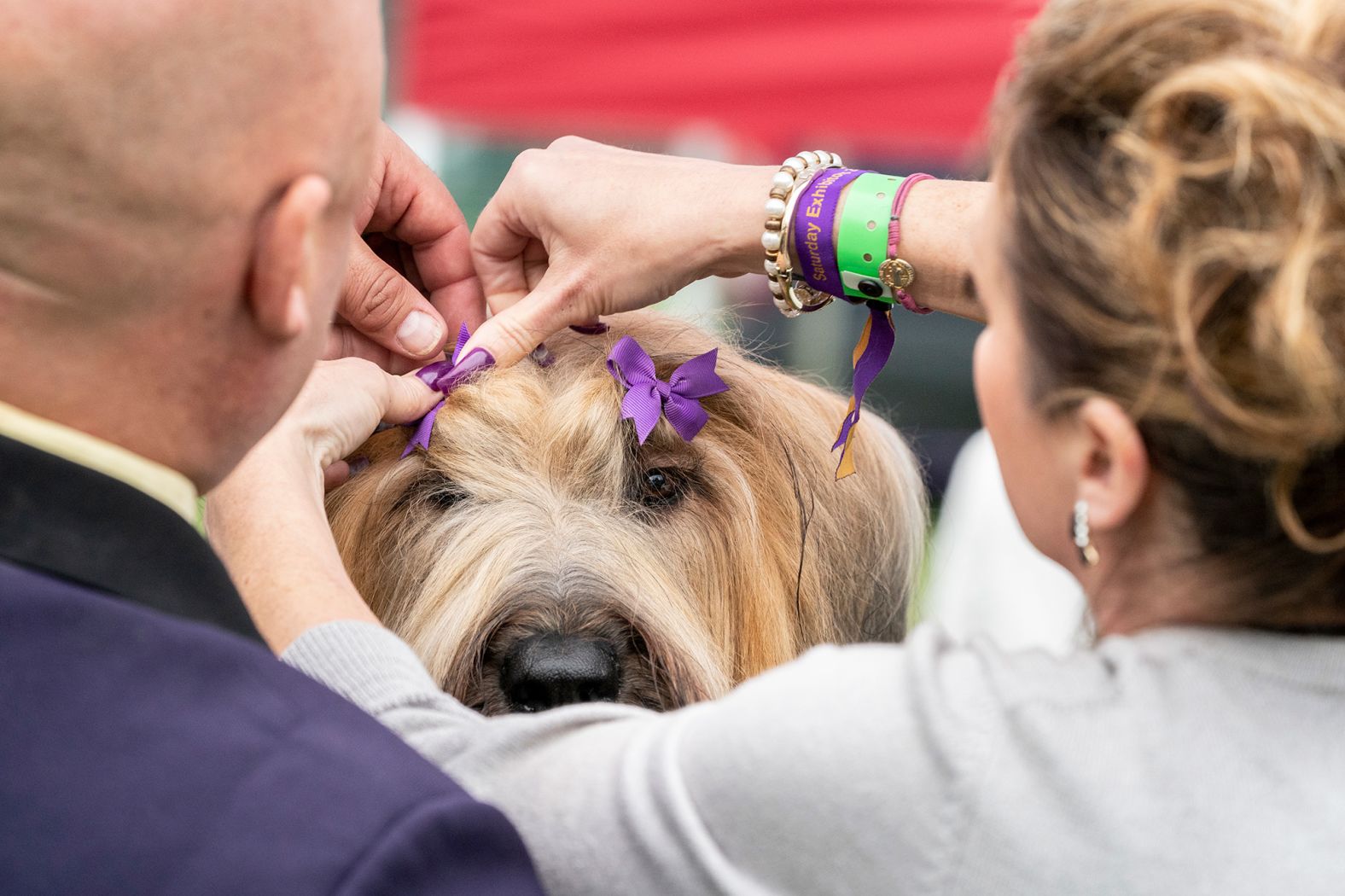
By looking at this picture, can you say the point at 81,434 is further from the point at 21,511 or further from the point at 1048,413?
the point at 1048,413

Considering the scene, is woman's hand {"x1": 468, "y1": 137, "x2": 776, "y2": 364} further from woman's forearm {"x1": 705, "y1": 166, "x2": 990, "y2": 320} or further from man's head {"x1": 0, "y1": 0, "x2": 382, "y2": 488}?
man's head {"x1": 0, "y1": 0, "x2": 382, "y2": 488}

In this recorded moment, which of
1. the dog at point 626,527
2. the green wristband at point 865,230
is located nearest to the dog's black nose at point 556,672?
the dog at point 626,527

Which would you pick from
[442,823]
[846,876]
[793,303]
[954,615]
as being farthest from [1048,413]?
[954,615]

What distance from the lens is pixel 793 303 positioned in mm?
2410

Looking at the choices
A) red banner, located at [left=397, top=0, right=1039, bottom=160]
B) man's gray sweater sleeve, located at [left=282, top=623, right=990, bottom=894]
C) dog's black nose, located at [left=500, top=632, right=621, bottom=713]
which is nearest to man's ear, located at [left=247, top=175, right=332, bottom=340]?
man's gray sweater sleeve, located at [left=282, top=623, right=990, bottom=894]

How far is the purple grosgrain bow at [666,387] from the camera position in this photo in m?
2.36

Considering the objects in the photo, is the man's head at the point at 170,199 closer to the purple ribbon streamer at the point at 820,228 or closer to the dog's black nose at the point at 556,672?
the dog's black nose at the point at 556,672

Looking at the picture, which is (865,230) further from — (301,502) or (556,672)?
(301,502)

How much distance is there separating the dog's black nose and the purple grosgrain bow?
0.39 metres

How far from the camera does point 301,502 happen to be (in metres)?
1.96

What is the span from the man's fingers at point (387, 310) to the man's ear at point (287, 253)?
117 centimetres

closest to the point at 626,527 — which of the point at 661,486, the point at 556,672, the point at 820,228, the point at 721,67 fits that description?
the point at 661,486

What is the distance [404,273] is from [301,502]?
2.71 feet

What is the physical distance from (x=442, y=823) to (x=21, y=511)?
451 mm
